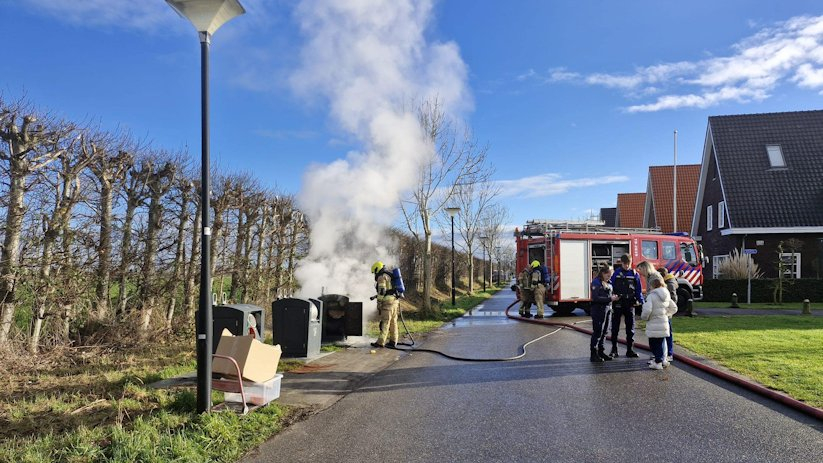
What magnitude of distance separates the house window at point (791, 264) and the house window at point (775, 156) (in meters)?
5.04

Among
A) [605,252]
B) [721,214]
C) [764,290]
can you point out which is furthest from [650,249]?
[721,214]

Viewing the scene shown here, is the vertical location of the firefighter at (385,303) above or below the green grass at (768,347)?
above

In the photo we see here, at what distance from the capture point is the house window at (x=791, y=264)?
22.3 m

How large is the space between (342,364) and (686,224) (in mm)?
33891

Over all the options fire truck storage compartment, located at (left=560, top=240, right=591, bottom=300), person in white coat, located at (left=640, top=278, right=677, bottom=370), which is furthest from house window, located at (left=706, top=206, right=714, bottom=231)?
person in white coat, located at (left=640, top=278, right=677, bottom=370)

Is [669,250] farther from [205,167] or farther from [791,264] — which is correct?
[205,167]

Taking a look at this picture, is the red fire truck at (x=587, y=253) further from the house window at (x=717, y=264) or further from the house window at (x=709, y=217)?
the house window at (x=709, y=217)

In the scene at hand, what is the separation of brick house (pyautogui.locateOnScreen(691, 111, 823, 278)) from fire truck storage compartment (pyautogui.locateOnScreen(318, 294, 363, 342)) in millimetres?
20071

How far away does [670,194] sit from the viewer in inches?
1433

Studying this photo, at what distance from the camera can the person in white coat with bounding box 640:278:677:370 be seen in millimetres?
7695

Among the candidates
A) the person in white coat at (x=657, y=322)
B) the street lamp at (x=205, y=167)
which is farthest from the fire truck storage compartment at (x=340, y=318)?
the street lamp at (x=205, y=167)

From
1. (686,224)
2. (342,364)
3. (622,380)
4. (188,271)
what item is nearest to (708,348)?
(622,380)

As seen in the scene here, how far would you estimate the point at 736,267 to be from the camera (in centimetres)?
2316

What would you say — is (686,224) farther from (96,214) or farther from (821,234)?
(96,214)
